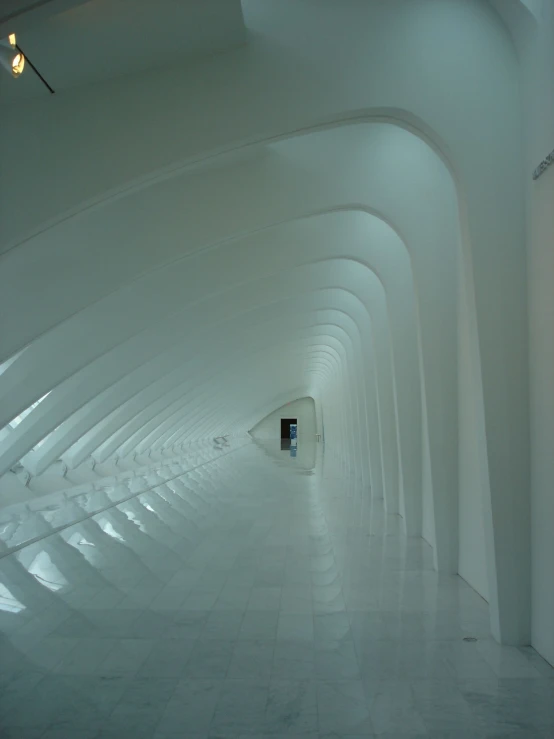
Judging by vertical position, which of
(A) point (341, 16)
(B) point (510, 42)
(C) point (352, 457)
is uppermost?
(A) point (341, 16)

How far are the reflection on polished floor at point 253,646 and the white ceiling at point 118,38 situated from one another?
524 cm

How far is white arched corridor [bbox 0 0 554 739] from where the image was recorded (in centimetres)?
544

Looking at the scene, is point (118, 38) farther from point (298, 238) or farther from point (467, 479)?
point (298, 238)

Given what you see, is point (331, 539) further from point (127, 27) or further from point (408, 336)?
point (127, 27)

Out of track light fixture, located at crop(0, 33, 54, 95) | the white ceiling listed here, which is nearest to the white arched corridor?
the white ceiling

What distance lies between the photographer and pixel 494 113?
6.16m

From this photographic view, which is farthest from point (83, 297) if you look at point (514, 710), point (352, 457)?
point (352, 457)

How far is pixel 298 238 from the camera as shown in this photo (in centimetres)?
1266

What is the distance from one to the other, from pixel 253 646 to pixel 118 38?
5.56m

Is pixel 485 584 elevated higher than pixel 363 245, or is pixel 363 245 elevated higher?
pixel 363 245

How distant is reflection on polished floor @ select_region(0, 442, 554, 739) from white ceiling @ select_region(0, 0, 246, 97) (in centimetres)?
524

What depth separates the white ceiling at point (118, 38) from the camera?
580 cm

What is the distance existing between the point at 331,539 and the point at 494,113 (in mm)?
7472

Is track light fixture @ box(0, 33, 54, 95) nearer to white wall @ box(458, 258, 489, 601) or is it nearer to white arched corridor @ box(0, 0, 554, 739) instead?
white arched corridor @ box(0, 0, 554, 739)
